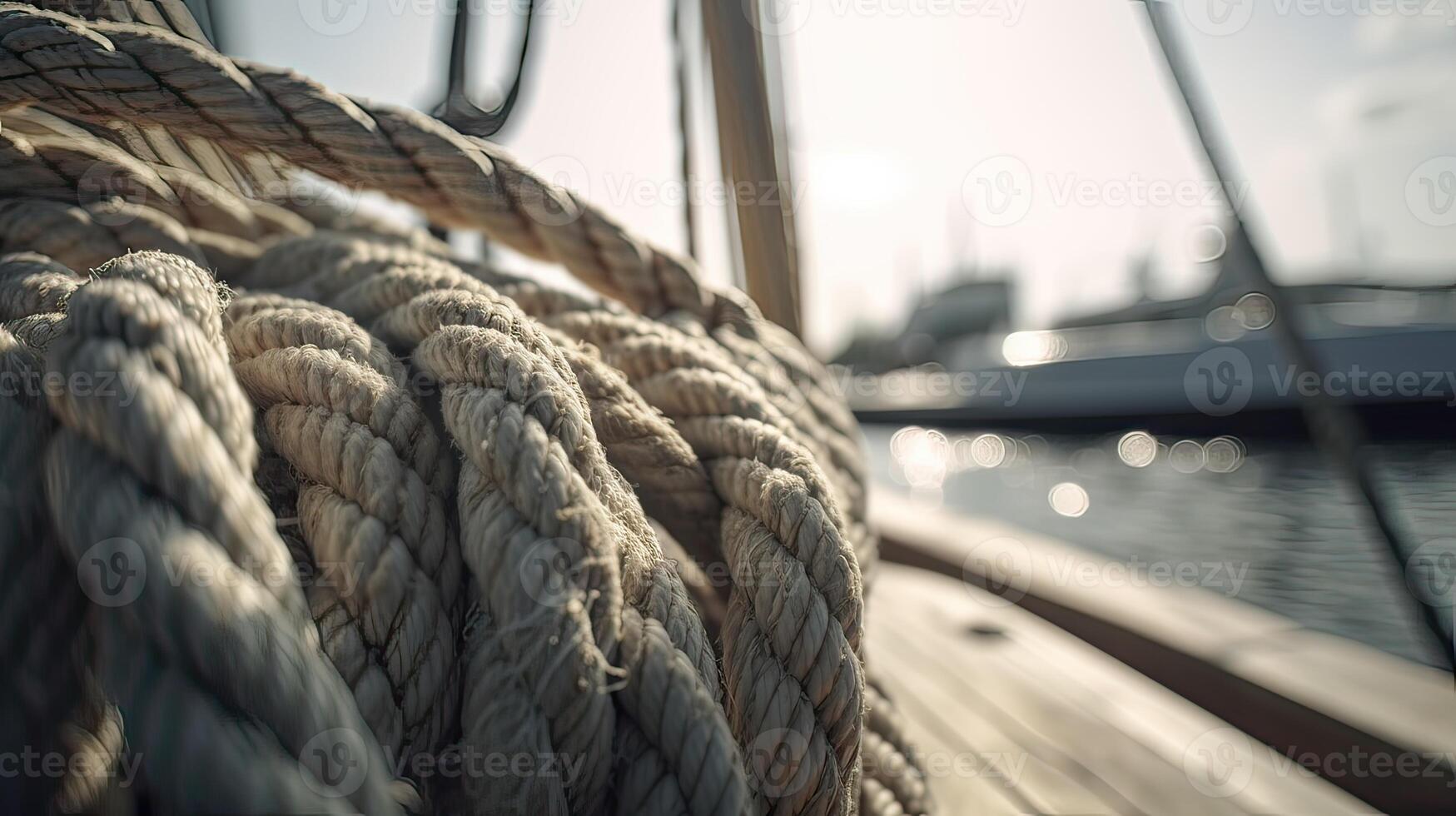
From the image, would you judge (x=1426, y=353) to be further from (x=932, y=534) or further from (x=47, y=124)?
(x=47, y=124)

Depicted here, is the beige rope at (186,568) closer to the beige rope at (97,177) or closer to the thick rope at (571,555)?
the thick rope at (571,555)

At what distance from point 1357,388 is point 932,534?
10.3m

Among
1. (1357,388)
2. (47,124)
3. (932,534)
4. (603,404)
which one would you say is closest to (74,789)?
(603,404)

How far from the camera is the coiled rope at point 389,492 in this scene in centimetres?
29

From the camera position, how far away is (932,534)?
1889mm

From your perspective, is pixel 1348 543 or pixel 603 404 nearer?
pixel 603 404

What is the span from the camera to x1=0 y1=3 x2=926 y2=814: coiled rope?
0.29 metres

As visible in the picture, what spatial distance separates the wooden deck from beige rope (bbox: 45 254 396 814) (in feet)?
1.82

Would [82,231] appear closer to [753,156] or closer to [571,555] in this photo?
[571,555]

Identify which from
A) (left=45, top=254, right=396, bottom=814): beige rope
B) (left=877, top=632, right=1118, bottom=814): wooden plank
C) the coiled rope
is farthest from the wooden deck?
(left=45, top=254, right=396, bottom=814): beige rope

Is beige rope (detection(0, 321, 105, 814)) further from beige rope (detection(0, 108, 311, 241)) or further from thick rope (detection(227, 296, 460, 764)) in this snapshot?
beige rope (detection(0, 108, 311, 241))

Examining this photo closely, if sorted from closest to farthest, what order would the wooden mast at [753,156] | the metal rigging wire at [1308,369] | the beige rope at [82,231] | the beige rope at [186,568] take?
the beige rope at [186,568], the beige rope at [82,231], the metal rigging wire at [1308,369], the wooden mast at [753,156]

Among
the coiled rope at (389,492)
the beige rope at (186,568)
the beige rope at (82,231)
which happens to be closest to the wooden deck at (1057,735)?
the coiled rope at (389,492)

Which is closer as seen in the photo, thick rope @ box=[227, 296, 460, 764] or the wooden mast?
thick rope @ box=[227, 296, 460, 764]
